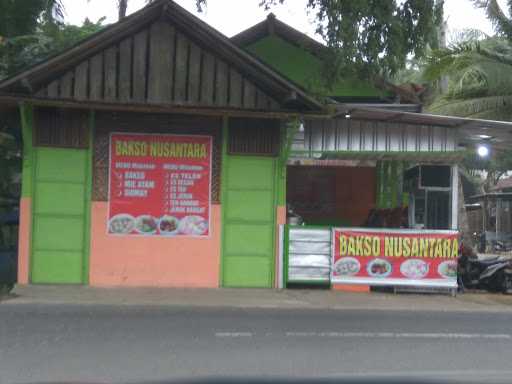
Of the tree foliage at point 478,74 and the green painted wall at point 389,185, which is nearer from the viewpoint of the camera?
the green painted wall at point 389,185

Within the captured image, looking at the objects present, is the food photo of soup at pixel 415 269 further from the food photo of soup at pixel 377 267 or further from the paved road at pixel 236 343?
the paved road at pixel 236 343

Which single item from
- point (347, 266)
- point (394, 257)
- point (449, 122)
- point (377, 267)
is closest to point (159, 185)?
Answer: point (347, 266)

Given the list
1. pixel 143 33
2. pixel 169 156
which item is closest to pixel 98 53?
A: pixel 143 33

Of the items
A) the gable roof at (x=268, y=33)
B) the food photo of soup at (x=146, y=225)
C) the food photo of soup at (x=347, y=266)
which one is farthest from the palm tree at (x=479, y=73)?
the food photo of soup at (x=146, y=225)

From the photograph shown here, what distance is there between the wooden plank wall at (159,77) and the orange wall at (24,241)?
2231 mm

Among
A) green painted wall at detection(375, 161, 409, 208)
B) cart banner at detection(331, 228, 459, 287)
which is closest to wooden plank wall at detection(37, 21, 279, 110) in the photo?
cart banner at detection(331, 228, 459, 287)

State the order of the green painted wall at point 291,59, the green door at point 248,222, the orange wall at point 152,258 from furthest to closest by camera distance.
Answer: the green painted wall at point 291,59 < the green door at point 248,222 < the orange wall at point 152,258

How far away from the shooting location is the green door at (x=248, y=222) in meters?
15.6

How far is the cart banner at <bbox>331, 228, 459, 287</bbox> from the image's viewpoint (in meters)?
15.8

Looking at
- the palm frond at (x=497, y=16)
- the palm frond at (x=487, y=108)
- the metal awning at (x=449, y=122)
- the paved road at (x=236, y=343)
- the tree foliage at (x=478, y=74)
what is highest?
the palm frond at (x=497, y=16)

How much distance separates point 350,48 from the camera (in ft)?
44.7

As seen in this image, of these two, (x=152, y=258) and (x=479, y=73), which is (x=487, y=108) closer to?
(x=479, y=73)

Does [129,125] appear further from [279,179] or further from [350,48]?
[350,48]

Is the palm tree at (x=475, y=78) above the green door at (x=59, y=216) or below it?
above
